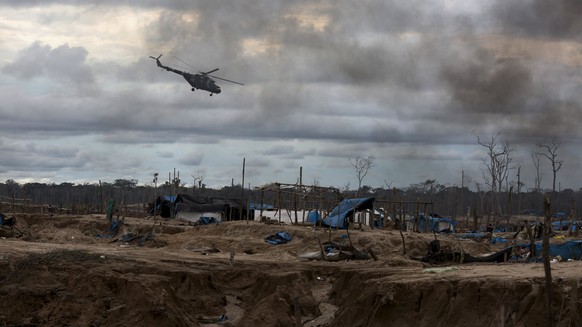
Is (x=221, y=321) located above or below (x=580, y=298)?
below

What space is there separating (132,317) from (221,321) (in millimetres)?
3842

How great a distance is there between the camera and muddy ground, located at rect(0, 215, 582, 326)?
2192cm

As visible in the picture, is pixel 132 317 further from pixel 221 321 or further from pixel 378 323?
pixel 378 323

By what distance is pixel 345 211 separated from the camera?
152 feet

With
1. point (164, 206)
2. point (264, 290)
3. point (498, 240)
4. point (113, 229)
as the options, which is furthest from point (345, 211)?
point (164, 206)

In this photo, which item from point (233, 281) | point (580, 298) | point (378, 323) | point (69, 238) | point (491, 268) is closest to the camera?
point (580, 298)

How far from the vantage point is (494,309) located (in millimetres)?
21516

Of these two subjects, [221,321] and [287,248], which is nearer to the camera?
[221,321]

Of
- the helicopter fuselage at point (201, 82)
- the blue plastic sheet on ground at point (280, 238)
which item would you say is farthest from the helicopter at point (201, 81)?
the blue plastic sheet on ground at point (280, 238)

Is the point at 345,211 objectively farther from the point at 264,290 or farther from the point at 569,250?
the point at 264,290

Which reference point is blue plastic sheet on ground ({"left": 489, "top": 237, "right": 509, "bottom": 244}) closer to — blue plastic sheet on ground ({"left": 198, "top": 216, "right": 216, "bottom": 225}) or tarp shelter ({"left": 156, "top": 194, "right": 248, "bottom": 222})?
tarp shelter ({"left": 156, "top": 194, "right": 248, "bottom": 222})

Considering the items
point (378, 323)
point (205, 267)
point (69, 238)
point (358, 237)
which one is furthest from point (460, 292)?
point (69, 238)

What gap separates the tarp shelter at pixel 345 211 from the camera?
4538cm

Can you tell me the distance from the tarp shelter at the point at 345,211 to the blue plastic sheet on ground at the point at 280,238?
5.03m
